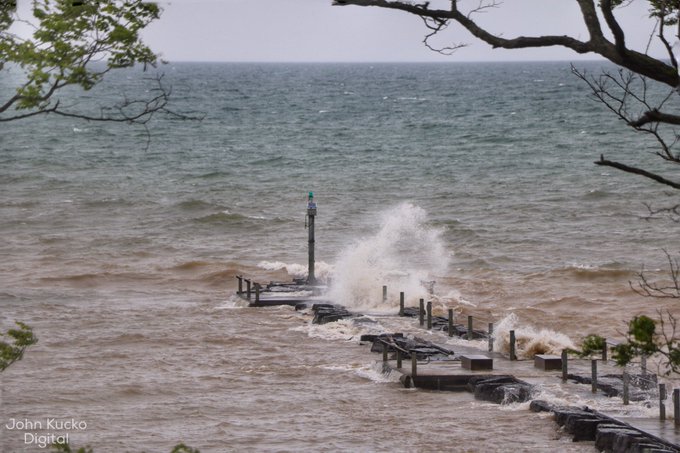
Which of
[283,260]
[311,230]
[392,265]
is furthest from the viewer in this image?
[283,260]

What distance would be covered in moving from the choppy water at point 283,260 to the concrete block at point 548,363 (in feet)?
6.73

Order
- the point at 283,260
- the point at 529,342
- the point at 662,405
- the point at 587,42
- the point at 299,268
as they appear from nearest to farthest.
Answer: the point at 587,42
the point at 662,405
the point at 529,342
the point at 299,268
the point at 283,260

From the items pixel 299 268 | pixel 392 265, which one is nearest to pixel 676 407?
pixel 392 265

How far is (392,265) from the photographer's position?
1362 inches

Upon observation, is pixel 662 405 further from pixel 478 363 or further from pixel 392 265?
pixel 392 265

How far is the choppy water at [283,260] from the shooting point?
17406 millimetres

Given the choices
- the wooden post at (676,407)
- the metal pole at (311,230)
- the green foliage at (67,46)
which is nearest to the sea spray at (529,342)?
the wooden post at (676,407)

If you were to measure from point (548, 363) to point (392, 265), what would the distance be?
15175 mm

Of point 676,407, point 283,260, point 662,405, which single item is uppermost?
point 676,407

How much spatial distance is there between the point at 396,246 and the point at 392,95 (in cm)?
9692

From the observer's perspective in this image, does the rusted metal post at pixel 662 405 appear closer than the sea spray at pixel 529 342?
Yes

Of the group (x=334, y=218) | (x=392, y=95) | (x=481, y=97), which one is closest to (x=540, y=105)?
(x=481, y=97)

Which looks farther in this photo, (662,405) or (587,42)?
(662,405)

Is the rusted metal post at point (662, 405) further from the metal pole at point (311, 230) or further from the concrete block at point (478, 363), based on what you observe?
the metal pole at point (311, 230)
